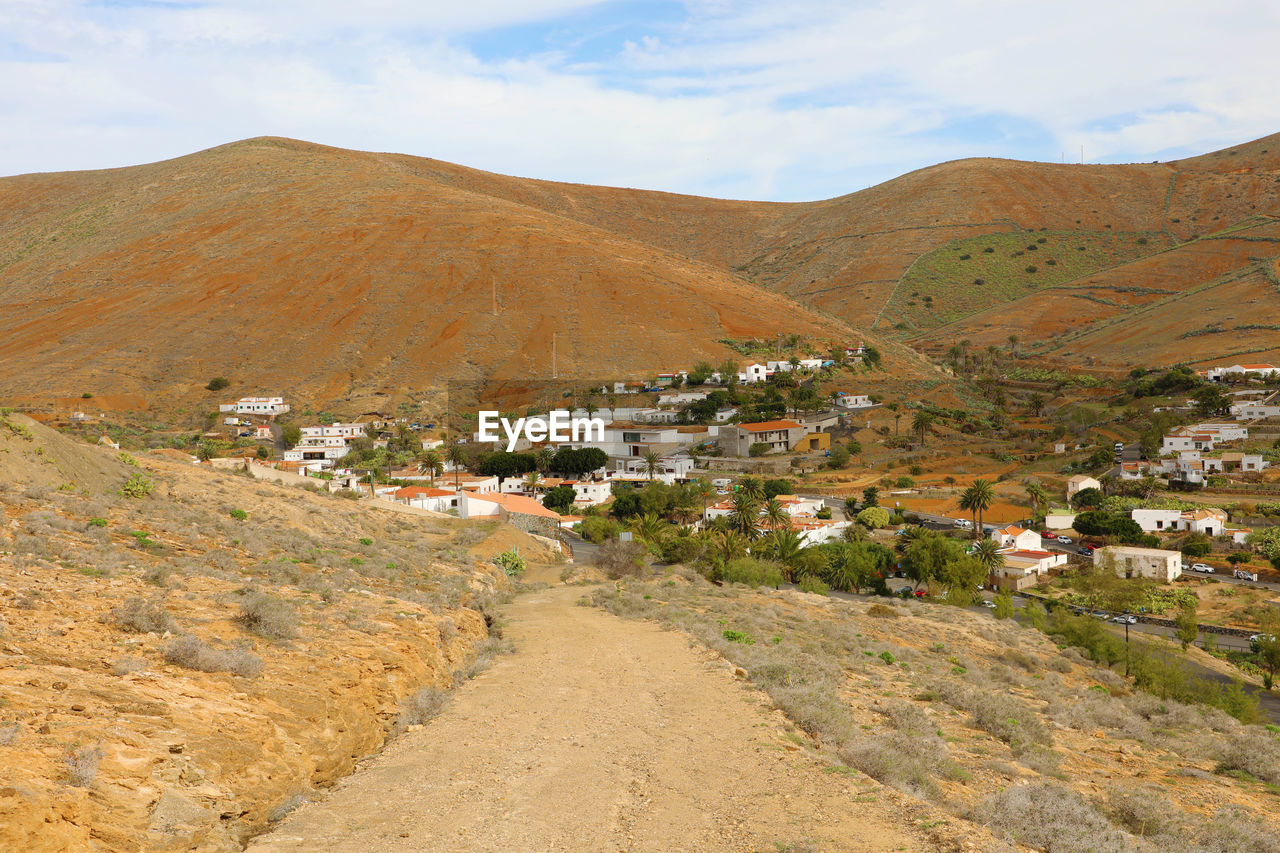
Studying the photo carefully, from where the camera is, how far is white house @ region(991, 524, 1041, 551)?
4391cm

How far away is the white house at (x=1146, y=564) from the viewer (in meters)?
40.2

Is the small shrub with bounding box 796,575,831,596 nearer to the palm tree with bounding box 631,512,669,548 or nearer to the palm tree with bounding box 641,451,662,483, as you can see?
the palm tree with bounding box 631,512,669,548

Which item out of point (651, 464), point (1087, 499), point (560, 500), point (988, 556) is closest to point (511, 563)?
point (988, 556)

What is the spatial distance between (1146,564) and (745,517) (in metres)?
17.9

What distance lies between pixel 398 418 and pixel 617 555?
152ft

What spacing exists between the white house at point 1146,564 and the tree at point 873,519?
1040cm

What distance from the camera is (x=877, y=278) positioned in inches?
5123

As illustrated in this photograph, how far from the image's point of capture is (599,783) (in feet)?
27.1

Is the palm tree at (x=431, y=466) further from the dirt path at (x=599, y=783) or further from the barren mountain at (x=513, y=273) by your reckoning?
the dirt path at (x=599, y=783)

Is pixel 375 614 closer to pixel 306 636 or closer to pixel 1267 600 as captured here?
pixel 306 636

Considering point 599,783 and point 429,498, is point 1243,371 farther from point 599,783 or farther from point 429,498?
point 599,783

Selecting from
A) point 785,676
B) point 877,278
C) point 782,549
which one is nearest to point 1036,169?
point 877,278

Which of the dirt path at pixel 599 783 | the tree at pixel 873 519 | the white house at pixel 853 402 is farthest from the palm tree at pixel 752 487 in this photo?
the dirt path at pixel 599 783

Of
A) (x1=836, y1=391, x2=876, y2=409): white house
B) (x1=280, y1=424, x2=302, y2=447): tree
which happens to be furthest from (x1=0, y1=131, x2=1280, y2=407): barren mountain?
(x1=836, y1=391, x2=876, y2=409): white house
